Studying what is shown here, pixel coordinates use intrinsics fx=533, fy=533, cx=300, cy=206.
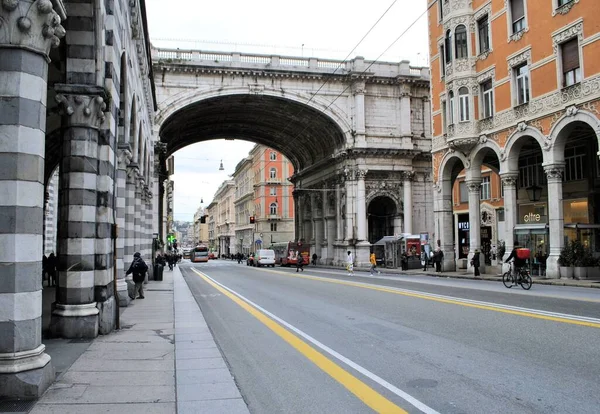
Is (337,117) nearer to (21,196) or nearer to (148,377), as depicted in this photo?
(148,377)

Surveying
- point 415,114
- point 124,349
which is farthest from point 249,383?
point 415,114

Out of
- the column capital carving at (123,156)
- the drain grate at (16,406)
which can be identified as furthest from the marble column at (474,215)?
the drain grate at (16,406)

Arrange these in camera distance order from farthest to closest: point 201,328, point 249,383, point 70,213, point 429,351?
1. point 201,328
2. point 70,213
3. point 429,351
4. point 249,383

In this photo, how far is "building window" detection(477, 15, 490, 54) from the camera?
96.6 ft

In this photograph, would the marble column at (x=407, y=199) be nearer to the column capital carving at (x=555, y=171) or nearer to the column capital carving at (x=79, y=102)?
the column capital carving at (x=555, y=171)

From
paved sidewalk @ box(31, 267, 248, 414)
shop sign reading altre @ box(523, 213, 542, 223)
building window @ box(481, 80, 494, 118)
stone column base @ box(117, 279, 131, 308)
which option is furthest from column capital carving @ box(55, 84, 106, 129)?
shop sign reading altre @ box(523, 213, 542, 223)

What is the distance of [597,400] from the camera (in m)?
5.57

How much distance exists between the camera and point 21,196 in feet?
19.2

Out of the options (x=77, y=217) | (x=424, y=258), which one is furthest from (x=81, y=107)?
(x=424, y=258)

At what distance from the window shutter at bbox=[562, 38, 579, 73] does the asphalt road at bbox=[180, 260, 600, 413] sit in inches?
507

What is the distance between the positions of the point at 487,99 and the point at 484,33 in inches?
149

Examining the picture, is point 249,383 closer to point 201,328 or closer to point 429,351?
point 429,351

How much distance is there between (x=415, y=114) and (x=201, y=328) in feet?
147

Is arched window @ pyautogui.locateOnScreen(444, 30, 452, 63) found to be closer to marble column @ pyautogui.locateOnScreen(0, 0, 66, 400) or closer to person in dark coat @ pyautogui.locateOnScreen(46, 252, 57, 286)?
person in dark coat @ pyautogui.locateOnScreen(46, 252, 57, 286)
